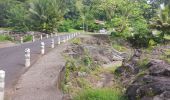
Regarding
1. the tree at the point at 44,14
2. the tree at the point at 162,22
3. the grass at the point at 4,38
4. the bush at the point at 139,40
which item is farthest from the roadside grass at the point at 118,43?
the tree at the point at 44,14

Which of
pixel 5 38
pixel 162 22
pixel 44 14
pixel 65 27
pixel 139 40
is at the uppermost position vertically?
pixel 44 14

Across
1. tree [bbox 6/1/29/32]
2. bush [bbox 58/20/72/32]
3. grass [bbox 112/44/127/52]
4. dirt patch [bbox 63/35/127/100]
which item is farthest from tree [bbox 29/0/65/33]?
grass [bbox 112/44/127/52]

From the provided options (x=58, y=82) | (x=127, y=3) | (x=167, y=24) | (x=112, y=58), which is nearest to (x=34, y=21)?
(x=127, y=3)

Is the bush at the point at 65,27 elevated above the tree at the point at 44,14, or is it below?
below

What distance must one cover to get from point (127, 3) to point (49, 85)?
32.9 meters

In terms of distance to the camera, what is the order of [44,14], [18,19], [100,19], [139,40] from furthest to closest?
[100,19]
[18,19]
[44,14]
[139,40]

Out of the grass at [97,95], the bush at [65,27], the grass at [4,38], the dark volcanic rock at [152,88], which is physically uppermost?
the dark volcanic rock at [152,88]

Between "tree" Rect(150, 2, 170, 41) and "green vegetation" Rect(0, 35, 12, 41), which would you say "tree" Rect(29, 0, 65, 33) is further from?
"tree" Rect(150, 2, 170, 41)

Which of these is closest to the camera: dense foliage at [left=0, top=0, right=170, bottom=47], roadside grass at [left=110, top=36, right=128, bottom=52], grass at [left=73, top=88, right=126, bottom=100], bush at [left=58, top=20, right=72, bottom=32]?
grass at [left=73, top=88, right=126, bottom=100]

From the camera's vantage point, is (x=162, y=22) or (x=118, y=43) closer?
(x=162, y=22)

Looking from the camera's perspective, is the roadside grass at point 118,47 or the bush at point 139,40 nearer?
the roadside grass at point 118,47

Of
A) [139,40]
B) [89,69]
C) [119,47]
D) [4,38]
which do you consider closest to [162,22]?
[139,40]

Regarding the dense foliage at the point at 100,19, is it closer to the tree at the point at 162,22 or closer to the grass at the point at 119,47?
the tree at the point at 162,22

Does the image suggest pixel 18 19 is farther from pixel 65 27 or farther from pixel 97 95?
pixel 97 95
